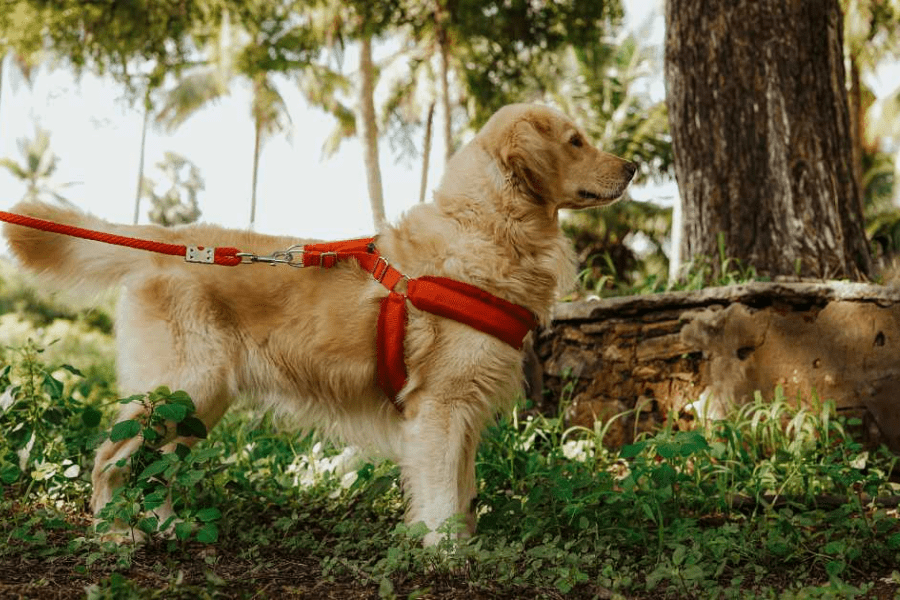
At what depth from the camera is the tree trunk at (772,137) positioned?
17.7 feet

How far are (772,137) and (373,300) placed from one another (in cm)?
345

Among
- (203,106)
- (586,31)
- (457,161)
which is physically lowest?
(457,161)

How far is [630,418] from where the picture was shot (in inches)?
193

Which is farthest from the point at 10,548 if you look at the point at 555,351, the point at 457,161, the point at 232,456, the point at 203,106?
the point at 203,106

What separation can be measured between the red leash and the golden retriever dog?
0.04m

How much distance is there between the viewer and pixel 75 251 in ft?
11.4

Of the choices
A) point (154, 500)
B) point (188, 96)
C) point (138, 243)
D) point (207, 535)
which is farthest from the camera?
point (188, 96)

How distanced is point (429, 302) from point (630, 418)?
221 cm

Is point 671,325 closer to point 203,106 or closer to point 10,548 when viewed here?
point 10,548

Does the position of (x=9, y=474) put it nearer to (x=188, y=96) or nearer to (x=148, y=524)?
(x=148, y=524)

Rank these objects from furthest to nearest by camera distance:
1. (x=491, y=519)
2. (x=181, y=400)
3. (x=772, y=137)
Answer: (x=772, y=137)
(x=491, y=519)
(x=181, y=400)

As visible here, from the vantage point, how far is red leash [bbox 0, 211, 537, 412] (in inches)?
125

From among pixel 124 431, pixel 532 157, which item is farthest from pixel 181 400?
pixel 532 157

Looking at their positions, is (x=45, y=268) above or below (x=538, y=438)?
above
